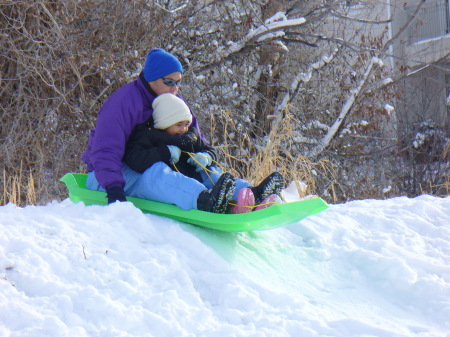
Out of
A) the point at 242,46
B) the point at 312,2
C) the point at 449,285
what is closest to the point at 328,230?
the point at 449,285

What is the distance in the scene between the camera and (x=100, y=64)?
6.18 m

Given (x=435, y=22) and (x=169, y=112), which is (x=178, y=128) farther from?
(x=435, y=22)

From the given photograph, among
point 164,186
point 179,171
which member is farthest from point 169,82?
point 164,186

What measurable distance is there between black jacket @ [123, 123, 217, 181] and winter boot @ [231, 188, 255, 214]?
445 mm

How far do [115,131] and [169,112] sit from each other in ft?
1.10

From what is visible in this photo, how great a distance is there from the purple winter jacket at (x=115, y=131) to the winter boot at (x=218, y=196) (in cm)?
48

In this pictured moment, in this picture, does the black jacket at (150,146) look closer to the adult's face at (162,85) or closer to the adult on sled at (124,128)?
the adult on sled at (124,128)

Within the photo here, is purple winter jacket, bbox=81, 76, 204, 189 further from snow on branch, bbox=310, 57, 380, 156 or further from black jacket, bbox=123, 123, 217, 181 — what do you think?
snow on branch, bbox=310, 57, 380, 156

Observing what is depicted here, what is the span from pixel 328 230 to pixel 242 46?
413 cm

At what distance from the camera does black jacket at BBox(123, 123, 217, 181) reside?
11.1 ft

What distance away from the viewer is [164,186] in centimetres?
330

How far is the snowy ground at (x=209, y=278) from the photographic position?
2.26 metres

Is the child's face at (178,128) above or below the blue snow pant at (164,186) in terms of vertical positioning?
above

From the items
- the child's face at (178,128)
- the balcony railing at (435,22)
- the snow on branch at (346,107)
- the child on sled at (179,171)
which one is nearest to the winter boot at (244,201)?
the child on sled at (179,171)
